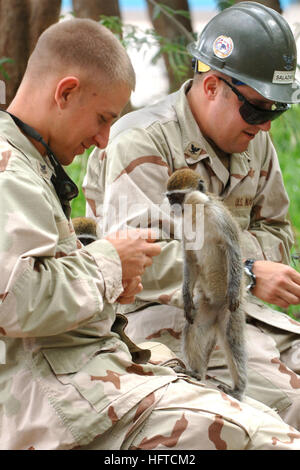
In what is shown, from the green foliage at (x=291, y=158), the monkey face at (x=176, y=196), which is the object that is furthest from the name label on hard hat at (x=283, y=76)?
the green foliage at (x=291, y=158)

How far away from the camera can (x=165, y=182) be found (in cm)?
319

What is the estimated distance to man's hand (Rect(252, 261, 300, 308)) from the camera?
10.3ft

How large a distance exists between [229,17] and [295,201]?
309cm

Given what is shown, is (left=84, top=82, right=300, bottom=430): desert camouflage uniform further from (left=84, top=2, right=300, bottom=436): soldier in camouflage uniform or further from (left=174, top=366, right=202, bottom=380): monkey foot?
(left=174, top=366, right=202, bottom=380): monkey foot

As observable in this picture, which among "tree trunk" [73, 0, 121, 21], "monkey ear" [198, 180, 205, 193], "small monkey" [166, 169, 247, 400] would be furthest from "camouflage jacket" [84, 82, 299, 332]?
"tree trunk" [73, 0, 121, 21]

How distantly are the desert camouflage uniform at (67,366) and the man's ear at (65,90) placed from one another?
0.61ft

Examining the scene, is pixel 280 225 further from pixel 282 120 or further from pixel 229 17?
pixel 282 120

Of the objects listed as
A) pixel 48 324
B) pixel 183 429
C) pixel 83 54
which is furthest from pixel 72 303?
pixel 83 54

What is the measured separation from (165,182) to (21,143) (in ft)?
3.44

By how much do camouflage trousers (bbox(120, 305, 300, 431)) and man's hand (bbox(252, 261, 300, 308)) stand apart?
0.80 feet

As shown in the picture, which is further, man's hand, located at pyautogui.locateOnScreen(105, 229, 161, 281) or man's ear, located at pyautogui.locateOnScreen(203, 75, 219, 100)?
man's ear, located at pyautogui.locateOnScreen(203, 75, 219, 100)

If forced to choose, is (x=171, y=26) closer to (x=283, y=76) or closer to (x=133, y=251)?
(x=283, y=76)

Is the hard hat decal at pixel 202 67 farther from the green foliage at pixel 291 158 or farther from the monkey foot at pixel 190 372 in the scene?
the green foliage at pixel 291 158

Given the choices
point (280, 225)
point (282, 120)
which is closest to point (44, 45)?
point (280, 225)
